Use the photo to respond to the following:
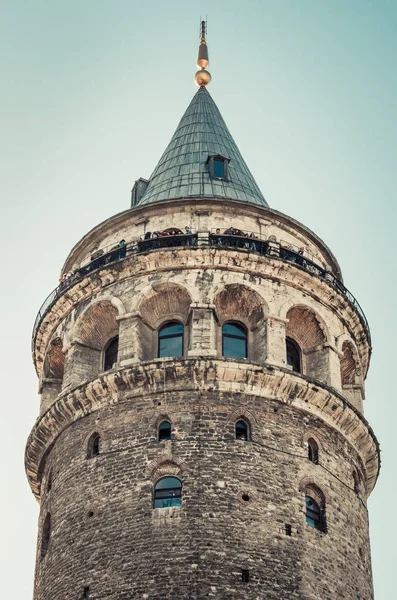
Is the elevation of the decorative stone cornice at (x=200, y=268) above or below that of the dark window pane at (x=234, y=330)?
above

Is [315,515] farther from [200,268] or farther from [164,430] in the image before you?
[200,268]

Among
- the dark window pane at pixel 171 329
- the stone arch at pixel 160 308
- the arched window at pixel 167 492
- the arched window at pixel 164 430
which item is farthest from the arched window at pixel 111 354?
the arched window at pixel 167 492

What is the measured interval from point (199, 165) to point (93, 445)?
10.5 metres

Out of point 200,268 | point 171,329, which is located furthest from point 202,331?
point 200,268

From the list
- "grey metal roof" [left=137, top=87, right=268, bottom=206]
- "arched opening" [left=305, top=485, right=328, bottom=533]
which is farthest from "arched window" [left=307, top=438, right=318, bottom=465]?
"grey metal roof" [left=137, top=87, right=268, bottom=206]

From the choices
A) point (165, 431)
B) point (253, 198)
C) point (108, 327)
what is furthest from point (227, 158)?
point (165, 431)

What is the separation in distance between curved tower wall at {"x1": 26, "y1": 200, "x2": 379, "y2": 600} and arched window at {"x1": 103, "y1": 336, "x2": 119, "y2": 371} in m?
0.19

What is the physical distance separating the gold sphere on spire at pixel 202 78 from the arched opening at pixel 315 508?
17836 millimetres

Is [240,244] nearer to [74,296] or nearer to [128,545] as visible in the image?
[74,296]

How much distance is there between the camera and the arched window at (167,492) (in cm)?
2909

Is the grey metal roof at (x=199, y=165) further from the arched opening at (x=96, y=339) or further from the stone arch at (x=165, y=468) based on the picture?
the stone arch at (x=165, y=468)

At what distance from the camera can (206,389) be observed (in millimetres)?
30828

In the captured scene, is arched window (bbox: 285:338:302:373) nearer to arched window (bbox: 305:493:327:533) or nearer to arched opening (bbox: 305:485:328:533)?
arched opening (bbox: 305:485:328:533)

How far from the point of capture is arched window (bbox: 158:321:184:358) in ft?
107
